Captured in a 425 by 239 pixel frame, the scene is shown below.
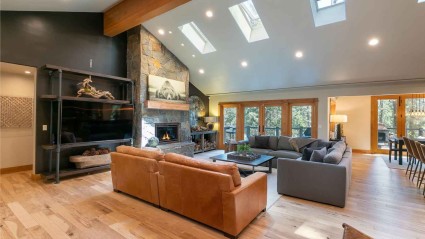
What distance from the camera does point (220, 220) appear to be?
239 cm

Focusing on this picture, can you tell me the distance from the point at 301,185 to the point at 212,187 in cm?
188

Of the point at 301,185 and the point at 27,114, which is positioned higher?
the point at 27,114

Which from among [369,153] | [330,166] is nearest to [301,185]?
[330,166]

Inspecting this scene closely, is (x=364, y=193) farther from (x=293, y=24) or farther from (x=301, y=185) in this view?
Answer: (x=293, y=24)

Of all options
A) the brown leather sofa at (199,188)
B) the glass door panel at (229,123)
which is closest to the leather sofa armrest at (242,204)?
the brown leather sofa at (199,188)

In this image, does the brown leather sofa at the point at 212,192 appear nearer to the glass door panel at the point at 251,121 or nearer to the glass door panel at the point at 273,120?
the glass door panel at the point at 273,120

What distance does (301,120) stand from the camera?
7.46 m

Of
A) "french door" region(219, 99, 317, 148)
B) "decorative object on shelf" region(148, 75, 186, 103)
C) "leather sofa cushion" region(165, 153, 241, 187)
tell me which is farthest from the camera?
"french door" region(219, 99, 317, 148)

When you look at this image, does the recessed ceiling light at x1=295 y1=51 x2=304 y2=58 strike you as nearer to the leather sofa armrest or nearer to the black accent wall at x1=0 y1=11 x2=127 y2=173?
the leather sofa armrest

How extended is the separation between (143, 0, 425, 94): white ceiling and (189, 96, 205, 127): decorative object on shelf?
1813 millimetres

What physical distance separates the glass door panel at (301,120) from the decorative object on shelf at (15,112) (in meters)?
8.09

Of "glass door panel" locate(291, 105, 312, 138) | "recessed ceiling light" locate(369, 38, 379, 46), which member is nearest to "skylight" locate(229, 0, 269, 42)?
"recessed ceiling light" locate(369, 38, 379, 46)

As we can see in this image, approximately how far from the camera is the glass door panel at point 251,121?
8398 millimetres

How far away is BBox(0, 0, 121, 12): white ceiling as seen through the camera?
379 cm
